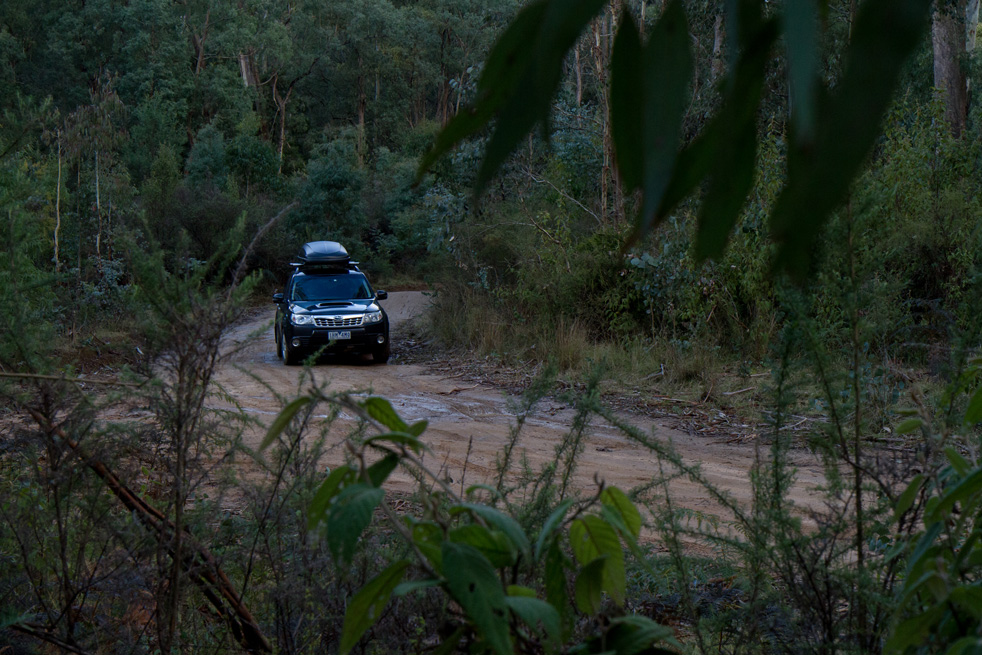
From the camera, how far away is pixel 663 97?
81 centimetres

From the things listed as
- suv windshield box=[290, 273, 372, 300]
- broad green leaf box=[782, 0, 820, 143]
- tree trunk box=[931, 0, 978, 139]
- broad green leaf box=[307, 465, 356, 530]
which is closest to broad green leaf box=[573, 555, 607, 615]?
broad green leaf box=[307, 465, 356, 530]

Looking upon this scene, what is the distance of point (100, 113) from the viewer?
726 inches

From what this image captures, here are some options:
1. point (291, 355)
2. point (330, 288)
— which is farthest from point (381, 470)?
point (330, 288)

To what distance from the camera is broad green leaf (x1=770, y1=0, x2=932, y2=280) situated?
66cm

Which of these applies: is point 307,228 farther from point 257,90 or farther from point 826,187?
point 826,187

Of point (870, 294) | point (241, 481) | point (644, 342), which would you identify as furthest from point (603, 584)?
point (644, 342)

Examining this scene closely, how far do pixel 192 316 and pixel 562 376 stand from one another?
9392 mm

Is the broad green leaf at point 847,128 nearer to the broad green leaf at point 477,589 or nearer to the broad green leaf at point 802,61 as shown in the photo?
the broad green leaf at point 802,61

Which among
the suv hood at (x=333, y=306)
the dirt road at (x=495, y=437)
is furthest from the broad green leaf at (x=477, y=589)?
the suv hood at (x=333, y=306)

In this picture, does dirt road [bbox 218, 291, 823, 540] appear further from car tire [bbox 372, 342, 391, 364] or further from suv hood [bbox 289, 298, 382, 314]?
suv hood [bbox 289, 298, 382, 314]

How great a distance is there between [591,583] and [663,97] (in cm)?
75

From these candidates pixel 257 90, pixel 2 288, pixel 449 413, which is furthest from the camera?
pixel 257 90

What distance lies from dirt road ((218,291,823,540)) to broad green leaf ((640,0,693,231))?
4036 mm

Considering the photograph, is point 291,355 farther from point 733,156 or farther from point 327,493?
point 733,156
